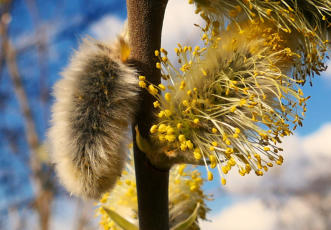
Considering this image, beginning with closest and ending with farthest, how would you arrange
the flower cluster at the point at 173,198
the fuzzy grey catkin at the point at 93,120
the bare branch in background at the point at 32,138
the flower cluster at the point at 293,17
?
the fuzzy grey catkin at the point at 93,120, the flower cluster at the point at 293,17, the flower cluster at the point at 173,198, the bare branch in background at the point at 32,138

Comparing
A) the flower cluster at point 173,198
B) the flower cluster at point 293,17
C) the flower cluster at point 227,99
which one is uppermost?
the flower cluster at point 293,17

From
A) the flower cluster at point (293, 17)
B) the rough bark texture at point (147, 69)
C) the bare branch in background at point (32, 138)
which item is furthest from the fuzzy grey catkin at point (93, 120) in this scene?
the bare branch in background at point (32, 138)

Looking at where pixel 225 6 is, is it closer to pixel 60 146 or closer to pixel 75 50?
pixel 75 50

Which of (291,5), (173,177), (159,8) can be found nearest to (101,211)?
(173,177)

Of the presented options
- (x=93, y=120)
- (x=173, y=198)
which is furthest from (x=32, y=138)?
(x=93, y=120)

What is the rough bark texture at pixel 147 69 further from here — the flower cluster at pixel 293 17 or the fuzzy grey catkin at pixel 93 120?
the flower cluster at pixel 293 17

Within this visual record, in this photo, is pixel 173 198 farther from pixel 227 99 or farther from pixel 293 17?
pixel 293 17
